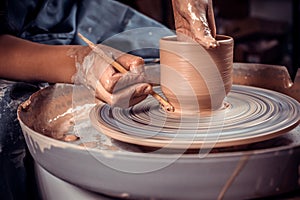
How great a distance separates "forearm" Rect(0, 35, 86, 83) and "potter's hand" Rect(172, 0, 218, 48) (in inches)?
12.1

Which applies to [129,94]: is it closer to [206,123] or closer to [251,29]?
[206,123]

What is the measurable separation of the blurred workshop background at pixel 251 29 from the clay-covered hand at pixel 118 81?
2.07 m

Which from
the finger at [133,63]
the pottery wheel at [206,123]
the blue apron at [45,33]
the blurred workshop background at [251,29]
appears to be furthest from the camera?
the blurred workshop background at [251,29]

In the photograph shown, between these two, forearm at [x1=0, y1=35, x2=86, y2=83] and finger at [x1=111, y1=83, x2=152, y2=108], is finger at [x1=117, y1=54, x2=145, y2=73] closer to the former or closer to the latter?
finger at [x1=111, y1=83, x2=152, y2=108]

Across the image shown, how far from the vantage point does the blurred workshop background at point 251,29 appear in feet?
10.8

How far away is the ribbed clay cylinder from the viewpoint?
3.16 ft

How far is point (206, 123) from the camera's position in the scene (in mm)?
972

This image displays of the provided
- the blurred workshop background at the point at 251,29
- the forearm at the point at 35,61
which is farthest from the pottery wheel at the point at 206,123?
the blurred workshop background at the point at 251,29

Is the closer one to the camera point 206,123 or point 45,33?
point 206,123

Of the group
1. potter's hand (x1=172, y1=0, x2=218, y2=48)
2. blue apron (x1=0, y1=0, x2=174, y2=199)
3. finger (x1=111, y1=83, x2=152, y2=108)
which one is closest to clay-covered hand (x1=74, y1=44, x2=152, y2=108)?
finger (x1=111, y1=83, x2=152, y2=108)

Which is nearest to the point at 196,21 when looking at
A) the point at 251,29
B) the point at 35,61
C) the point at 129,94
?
the point at 129,94

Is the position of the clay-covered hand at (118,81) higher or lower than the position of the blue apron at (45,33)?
higher

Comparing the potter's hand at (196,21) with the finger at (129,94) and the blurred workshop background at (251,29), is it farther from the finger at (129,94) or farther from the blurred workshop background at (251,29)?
the blurred workshop background at (251,29)

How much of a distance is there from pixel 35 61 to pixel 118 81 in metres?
0.41
